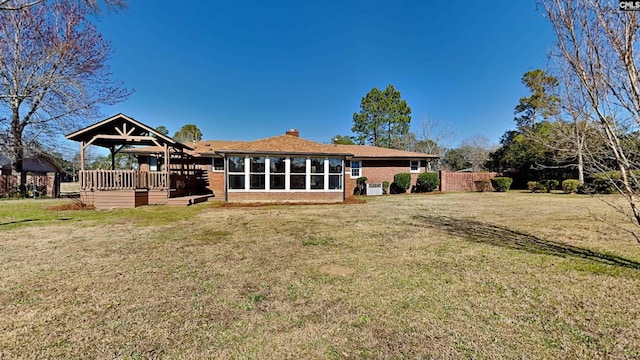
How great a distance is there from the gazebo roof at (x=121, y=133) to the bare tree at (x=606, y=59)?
44.9ft

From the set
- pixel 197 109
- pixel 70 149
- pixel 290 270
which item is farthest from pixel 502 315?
pixel 197 109

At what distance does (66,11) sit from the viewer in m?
14.4

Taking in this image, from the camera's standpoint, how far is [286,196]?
14.1 m

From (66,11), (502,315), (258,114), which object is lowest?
(502,315)

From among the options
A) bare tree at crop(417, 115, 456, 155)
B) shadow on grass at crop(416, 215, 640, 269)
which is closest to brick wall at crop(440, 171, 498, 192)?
shadow on grass at crop(416, 215, 640, 269)

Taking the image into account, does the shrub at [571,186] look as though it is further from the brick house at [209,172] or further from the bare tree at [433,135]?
the bare tree at [433,135]

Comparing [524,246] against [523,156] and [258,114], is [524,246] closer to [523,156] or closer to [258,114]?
[523,156]

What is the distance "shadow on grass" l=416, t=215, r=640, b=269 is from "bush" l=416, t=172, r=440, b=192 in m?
11.5

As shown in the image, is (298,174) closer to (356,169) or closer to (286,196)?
(286,196)

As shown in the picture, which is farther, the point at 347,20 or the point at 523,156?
the point at 523,156

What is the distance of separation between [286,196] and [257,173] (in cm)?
185

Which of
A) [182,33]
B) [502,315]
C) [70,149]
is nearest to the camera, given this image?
[502,315]

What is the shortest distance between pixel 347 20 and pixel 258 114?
15487mm

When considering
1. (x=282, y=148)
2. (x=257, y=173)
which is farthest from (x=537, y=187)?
(x=257, y=173)
